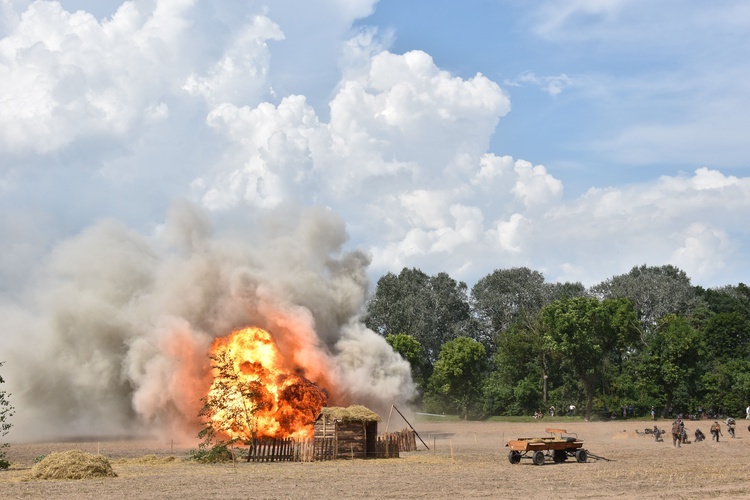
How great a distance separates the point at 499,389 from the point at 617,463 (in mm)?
70022

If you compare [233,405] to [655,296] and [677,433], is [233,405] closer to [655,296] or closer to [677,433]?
[677,433]

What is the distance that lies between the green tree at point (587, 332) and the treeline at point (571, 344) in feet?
0.45

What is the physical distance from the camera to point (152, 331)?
2643 inches

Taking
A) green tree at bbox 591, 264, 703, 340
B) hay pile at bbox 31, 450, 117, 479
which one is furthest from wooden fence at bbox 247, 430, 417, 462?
green tree at bbox 591, 264, 703, 340

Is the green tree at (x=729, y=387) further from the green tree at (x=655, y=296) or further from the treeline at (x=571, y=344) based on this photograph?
the green tree at (x=655, y=296)

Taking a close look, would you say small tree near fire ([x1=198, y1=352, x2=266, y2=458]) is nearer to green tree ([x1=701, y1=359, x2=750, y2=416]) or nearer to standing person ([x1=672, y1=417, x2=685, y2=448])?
standing person ([x1=672, y1=417, x2=685, y2=448])

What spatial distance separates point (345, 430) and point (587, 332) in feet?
190

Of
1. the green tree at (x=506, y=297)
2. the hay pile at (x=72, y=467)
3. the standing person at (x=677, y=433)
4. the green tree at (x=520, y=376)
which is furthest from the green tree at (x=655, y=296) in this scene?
the hay pile at (x=72, y=467)

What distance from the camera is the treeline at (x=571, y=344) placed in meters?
96.9

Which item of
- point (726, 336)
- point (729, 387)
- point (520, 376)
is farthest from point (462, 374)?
point (726, 336)

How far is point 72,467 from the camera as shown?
3572 cm

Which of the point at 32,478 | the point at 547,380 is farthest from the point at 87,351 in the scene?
the point at 547,380

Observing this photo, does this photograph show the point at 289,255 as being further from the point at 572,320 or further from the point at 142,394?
the point at 572,320

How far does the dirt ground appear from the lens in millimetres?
28938
